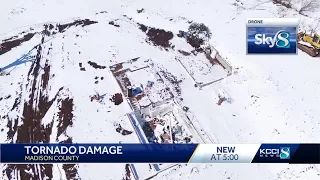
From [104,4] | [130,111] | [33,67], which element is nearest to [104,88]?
[130,111]

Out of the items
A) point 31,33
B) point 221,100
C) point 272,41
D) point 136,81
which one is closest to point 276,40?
point 272,41

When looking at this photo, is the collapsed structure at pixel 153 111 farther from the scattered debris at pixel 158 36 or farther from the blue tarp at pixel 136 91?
the scattered debris at pixel 158 36

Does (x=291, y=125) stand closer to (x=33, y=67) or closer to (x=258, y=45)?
(x=258, y=45)

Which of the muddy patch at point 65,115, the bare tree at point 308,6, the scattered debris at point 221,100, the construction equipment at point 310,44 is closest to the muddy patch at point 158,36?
the scattered debris at point 221,100
